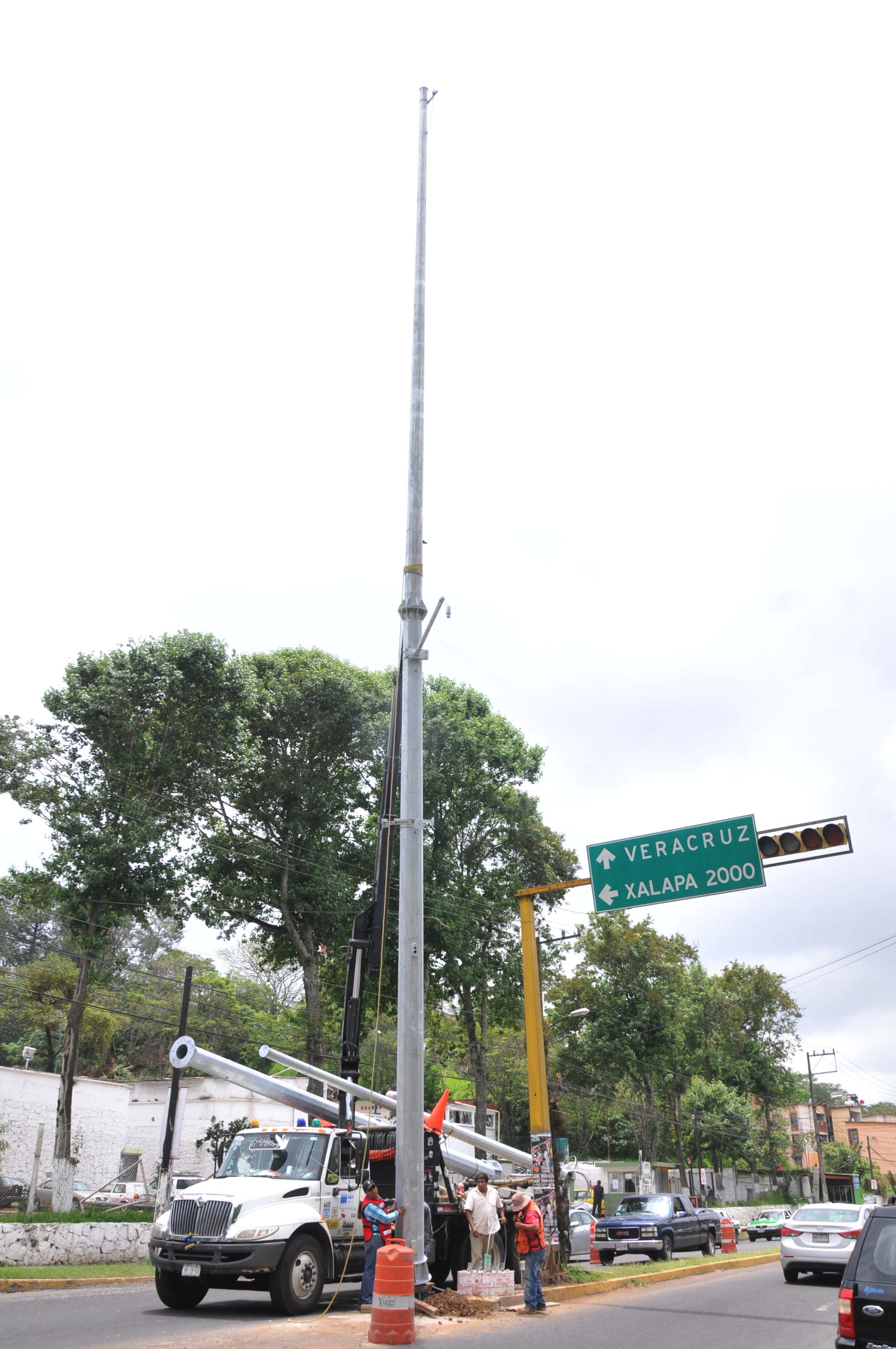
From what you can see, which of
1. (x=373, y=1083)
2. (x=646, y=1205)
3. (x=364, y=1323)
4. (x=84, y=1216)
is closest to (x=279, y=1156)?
(x=373, y=1083)

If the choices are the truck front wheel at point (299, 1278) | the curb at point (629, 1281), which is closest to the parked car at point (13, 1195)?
the curb at point (629, 1281)

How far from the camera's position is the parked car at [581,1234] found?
25.8 m

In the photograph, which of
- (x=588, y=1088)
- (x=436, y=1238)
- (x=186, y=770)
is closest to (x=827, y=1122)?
(x=588, y=1088)

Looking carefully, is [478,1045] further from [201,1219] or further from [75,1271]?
[201,1219]

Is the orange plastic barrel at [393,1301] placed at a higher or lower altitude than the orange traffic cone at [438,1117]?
lower

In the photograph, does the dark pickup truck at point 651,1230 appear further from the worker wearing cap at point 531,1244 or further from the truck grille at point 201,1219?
the truck grille at point 201,1219

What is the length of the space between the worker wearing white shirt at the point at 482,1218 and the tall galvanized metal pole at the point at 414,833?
2.50 m

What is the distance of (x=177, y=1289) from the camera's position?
1245 centimetres

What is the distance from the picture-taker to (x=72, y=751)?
27172mm

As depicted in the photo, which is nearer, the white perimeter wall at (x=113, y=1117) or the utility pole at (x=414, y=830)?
the utility pole at (x=414, y=830)

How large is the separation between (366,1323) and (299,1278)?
4.11ft

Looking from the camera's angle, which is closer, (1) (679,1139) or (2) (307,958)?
(2) (307,958)

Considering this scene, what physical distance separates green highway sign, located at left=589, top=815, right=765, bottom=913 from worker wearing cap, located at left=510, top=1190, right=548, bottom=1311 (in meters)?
4.16

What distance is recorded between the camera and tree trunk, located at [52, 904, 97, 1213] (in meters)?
24.3
